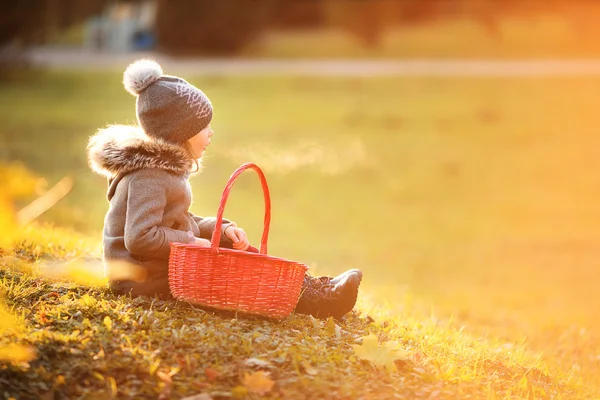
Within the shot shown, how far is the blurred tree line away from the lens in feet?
86.6

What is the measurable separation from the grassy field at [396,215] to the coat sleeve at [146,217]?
0.33m

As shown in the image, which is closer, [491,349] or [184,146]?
[184,146]

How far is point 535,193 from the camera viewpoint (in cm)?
1534

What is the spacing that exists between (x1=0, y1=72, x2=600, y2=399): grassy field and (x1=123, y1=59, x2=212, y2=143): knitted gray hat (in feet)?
2.86

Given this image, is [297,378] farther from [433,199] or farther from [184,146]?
[433,199]

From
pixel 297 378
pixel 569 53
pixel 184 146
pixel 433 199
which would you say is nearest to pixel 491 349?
pixel 297 378

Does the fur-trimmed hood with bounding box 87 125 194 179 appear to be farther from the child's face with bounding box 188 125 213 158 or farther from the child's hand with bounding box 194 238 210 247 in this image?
the child's hand with bounding box 194 238 210 247

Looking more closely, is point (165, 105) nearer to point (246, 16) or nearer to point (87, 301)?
point (87, 301)

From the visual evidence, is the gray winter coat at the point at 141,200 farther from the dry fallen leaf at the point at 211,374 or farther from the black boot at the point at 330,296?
the dry fallen leaf at the point at 211,374

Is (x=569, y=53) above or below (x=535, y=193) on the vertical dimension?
above

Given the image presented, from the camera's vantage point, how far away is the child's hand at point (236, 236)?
4.38m

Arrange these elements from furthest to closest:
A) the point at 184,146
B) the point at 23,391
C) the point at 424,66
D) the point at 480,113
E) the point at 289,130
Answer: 1. the point at 424,66
2. the point at 480,113
3. the point at 289,130
4. the point at 184,146
5. the point at 23,391

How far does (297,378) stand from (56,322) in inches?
45.5

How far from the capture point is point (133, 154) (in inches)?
169
